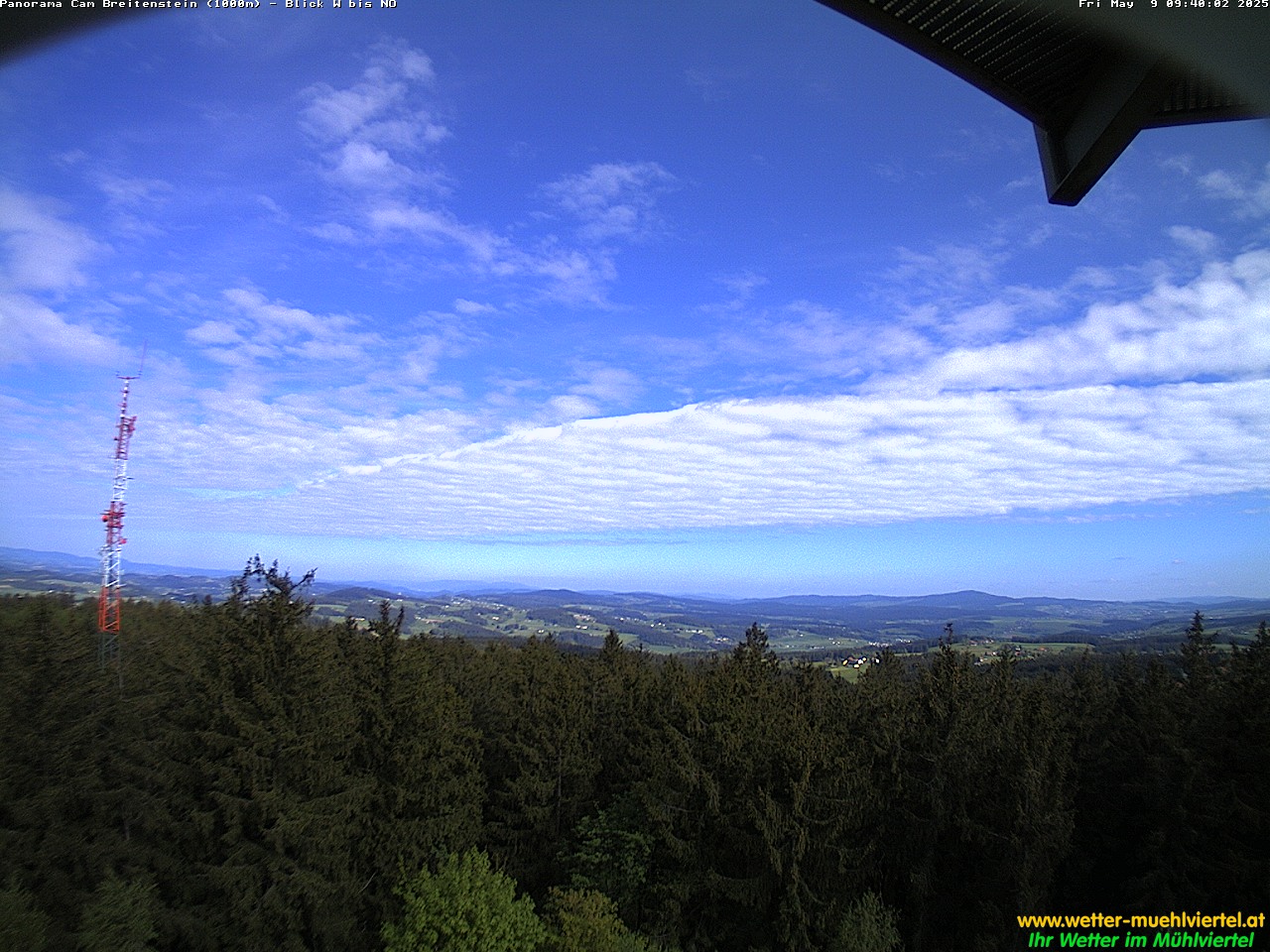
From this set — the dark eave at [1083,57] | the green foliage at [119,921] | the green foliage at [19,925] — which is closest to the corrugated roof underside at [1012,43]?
the dark eave at [1083,57]

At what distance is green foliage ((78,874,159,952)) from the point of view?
1292 centimetres

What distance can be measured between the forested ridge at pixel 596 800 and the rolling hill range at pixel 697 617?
6.74ft

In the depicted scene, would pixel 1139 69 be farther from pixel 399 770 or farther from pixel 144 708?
pixel 144 708

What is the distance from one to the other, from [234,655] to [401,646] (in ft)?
15.9

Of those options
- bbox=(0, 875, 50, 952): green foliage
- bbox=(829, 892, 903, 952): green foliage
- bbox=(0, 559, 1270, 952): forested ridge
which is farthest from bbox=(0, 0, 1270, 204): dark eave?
bbox=(0, 875, 50, 952): green foliage

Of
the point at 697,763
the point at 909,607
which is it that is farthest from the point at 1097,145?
the point at 909,607

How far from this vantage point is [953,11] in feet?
6.93

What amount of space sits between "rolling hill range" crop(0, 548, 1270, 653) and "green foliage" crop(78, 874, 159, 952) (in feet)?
21.3

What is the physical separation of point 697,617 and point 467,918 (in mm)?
117676

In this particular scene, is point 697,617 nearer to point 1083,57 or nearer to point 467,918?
point 467,918

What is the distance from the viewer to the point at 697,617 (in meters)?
129

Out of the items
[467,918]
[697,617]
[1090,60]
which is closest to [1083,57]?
[1090,60]

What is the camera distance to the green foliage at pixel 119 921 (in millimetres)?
12922

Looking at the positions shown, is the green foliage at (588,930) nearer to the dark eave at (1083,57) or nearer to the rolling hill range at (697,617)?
the rolling hill range at (697,617)
